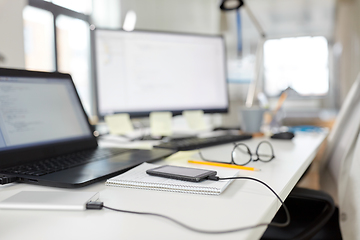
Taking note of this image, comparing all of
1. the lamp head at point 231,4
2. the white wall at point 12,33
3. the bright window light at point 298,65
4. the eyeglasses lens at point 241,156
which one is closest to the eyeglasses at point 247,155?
the eyeglasses lens at point 241,156

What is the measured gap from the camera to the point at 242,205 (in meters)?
0.43

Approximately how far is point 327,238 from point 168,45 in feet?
2.78

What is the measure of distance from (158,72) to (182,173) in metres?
0.72

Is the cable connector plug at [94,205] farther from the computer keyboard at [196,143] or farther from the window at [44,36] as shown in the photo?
the window at [44,36]

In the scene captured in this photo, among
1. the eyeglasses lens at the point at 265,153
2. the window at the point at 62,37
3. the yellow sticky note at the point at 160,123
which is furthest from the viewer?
the window at the point at 62,37

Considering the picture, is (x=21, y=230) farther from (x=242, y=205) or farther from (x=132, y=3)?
(x=132, y=3)

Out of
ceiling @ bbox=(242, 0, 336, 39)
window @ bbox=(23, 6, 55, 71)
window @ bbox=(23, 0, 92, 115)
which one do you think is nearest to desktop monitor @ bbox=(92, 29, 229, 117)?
window @ bbox=(23, 0, 92, 115)

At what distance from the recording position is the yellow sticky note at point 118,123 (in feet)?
3.64

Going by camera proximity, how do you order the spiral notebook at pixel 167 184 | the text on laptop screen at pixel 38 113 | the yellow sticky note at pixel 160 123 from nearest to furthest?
the spiral notebook at pixel 167 184
the text on laptop screen at pixel 38 113
the yellow sticky note at pixel 160 123

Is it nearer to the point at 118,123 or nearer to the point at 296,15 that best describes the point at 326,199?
the point at 118,123

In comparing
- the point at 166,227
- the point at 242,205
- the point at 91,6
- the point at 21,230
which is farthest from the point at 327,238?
the point at 91,6

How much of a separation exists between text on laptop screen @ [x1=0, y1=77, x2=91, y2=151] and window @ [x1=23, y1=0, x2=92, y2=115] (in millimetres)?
1027

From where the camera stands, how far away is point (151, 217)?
0.39 meters

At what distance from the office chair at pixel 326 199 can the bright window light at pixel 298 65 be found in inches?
150
